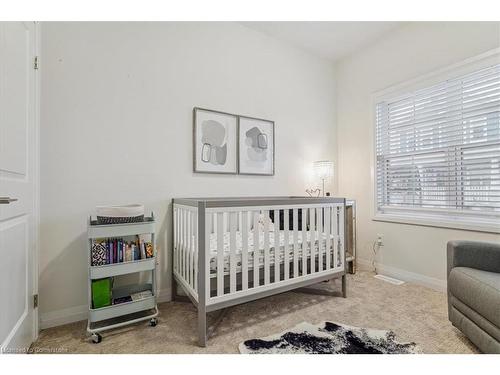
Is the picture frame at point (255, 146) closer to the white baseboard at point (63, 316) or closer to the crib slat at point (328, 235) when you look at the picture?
the crib slat at point (328, 235)

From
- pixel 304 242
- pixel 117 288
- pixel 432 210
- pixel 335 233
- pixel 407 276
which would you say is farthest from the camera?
pixel 407 276

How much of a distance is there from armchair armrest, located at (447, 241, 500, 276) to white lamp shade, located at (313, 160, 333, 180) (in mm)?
1452

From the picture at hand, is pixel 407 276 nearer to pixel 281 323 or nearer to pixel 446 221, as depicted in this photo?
pixel 446 221

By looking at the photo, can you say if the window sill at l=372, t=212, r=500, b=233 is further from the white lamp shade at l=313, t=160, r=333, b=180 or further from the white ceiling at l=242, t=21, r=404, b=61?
the white ceiling at l=242, t=21, r=404, b=61

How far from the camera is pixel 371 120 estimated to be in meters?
2.89

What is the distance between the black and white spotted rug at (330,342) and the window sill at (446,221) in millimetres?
1257

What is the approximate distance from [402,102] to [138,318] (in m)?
3.14

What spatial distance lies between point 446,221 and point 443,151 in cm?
64

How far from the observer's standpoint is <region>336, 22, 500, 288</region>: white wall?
2189mm

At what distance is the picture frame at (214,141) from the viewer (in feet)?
7.38

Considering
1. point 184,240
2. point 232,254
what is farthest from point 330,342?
point 184,240

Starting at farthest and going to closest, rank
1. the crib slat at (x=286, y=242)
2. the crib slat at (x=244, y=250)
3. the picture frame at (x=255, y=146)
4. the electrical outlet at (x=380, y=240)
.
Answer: the electrical outlet at (x=380, y=240) → the picture frame at (x=255, y=146) → the crib slat at (x=286, y=242) → the crib slat at (x=244, y=250)

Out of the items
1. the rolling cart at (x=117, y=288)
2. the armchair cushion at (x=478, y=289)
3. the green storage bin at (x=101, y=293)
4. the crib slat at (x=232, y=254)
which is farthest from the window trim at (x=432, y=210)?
the green storage bin at (x=101, y=293)
